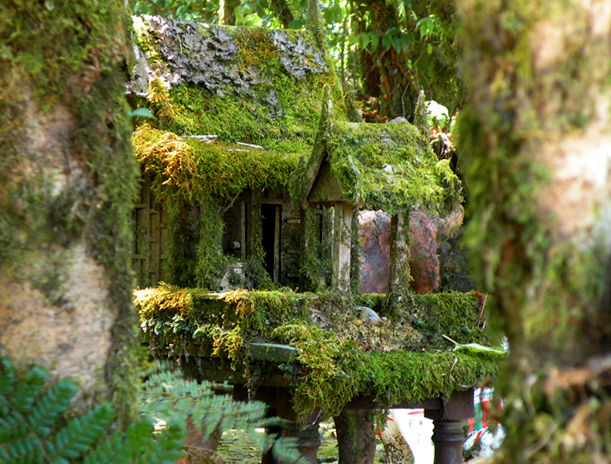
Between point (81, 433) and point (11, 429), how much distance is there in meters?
0.20

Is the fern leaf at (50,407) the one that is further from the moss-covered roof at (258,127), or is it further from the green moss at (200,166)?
the green moss at (200,166)

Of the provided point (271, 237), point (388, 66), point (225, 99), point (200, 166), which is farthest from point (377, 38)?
point (200, 166)

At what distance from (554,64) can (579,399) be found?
69 centimetres

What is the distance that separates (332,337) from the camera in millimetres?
6109

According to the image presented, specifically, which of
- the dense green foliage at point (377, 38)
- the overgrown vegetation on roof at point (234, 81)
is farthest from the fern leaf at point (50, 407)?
the dense green foliage at point (377, 38)

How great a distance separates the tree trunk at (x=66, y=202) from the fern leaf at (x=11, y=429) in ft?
0.57

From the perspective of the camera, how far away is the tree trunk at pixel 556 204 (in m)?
1.33

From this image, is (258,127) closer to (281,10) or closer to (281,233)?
(281,233)

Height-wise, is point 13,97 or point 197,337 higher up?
point 13,97

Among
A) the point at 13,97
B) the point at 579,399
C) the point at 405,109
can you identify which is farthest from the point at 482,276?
the point at 405,109

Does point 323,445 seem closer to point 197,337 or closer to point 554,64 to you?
point 197,337

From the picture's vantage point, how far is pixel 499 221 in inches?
56.4

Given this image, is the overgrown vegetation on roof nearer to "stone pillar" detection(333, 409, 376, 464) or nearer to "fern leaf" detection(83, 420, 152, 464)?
"stone pillar" detection(333, 409, 376, 464)

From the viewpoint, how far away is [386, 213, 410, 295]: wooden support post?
23.5 ft
